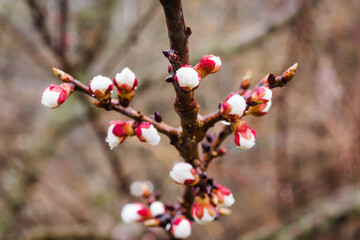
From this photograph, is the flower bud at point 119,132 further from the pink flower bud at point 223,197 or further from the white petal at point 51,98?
the pink flower bud at point 223,197

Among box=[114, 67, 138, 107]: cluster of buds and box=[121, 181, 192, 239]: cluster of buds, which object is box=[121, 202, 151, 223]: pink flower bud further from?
box=[114, 67, 138, 107]: cluster of buds

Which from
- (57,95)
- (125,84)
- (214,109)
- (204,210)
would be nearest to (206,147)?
(204,210)

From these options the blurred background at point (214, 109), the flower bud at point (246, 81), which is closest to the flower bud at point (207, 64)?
the flower bud at point (246, 81)

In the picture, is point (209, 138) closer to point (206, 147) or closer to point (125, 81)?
point (206, 147)

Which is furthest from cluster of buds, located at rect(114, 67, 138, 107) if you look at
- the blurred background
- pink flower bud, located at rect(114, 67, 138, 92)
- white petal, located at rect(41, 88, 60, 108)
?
the blurred background

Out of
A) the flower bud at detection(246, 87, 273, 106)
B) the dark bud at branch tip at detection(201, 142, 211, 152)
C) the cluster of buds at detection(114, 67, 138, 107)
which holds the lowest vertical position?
the flower bud at detection(246, 87, 273, 106)

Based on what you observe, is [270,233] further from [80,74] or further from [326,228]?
[80,74]
